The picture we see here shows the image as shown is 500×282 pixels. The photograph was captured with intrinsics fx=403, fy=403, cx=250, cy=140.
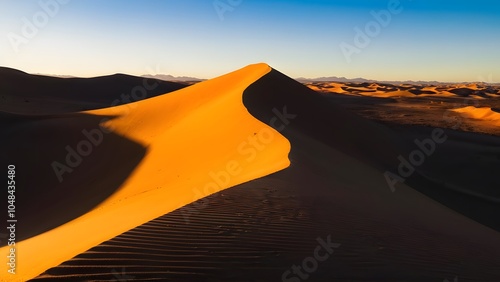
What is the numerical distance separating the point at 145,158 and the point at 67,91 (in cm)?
3713

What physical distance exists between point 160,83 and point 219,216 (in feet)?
184

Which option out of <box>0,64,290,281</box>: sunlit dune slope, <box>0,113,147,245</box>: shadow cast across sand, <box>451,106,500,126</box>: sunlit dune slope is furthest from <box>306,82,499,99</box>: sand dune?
<box>0,113,147,245</box>: shadow cast across sand

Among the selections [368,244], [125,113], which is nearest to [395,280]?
[368,244]

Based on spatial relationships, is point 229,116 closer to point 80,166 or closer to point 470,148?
point 80,166

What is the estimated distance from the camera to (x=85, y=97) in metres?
43.9

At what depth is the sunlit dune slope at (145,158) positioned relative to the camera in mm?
5922

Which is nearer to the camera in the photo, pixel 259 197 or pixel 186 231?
pixel 186 231

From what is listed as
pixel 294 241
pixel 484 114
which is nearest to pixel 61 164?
pixel 294 241

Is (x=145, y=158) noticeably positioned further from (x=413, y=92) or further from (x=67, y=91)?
(x=413, y=92)

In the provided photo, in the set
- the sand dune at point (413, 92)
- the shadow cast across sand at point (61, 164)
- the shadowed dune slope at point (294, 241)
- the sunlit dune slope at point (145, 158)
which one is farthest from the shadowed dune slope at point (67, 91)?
the shadowed dune slope at point (294, 241)

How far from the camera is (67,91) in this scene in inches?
1777

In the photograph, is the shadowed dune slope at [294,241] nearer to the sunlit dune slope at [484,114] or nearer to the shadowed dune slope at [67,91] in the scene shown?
the sunlit dune slope at [484,114]

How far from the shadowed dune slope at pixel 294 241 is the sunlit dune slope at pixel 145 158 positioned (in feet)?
1.84

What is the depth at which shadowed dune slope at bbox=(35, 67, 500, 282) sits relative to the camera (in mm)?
Answer: 3654
